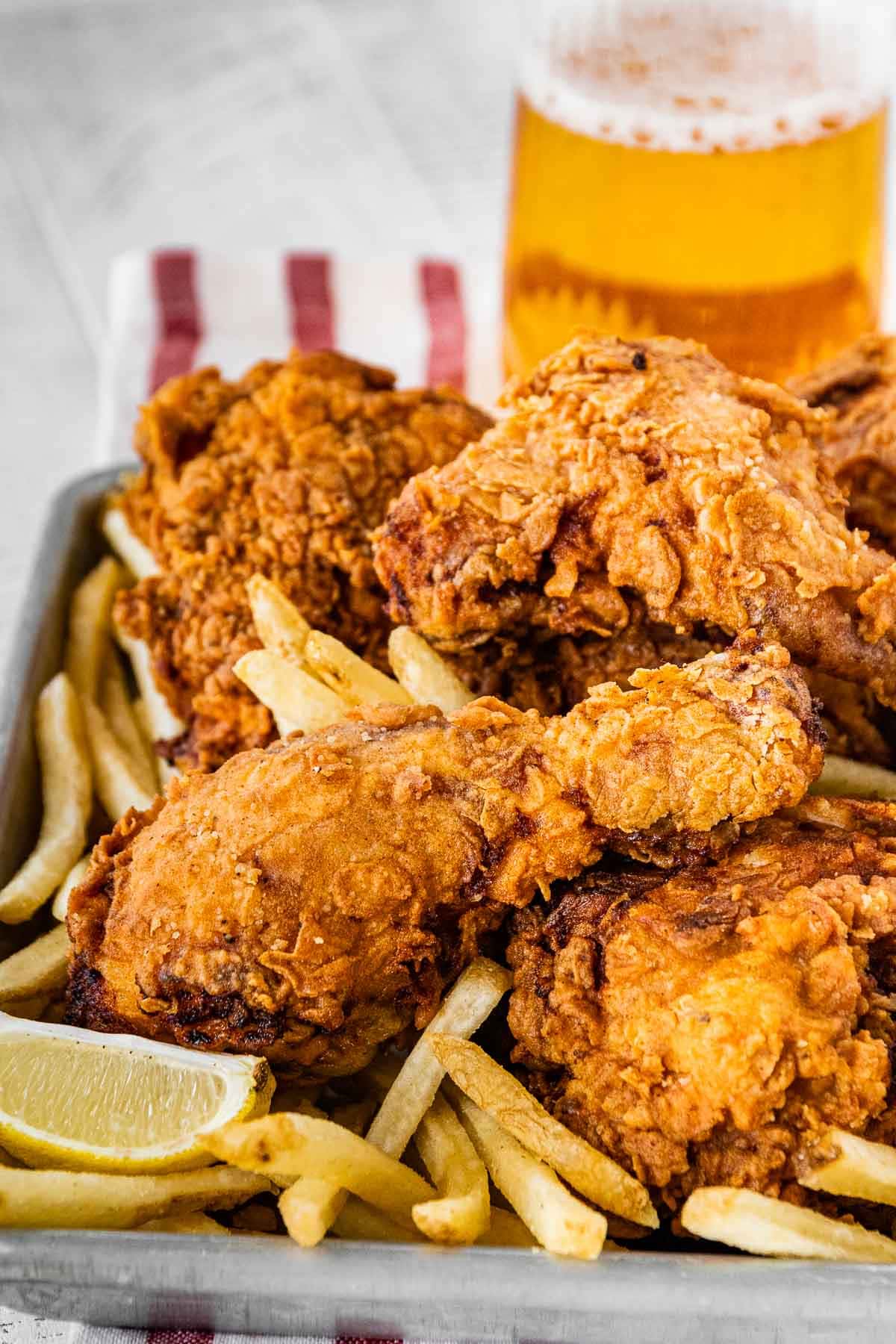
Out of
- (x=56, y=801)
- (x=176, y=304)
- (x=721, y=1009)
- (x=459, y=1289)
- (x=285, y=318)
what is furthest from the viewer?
(x=285, y=318)

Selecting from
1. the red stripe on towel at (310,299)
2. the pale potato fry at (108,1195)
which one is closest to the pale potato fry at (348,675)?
the pale potato fry at (108,1195)

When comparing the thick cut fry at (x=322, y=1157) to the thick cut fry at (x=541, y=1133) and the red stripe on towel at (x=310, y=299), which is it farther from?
the red stripe on towel at (x=310, y=299)

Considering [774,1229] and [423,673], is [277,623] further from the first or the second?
[774,1229]

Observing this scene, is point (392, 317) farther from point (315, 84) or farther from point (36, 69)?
point (36, 69)

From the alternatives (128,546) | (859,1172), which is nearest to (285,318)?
(128,546)

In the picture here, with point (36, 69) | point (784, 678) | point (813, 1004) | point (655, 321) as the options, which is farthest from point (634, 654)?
point (36, 69)

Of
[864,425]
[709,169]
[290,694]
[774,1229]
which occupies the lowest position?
[774,1229]
